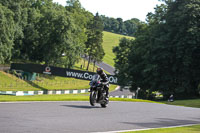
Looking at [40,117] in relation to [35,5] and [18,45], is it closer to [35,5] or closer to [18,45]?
[18,45]

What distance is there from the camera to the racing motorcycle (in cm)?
1675

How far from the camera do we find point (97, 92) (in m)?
17.3

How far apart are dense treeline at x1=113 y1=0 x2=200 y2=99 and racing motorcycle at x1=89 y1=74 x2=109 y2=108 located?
87.0ft

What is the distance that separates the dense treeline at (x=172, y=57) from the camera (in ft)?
140

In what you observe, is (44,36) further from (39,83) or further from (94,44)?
(94,44)

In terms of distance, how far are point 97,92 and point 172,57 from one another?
2855 cm

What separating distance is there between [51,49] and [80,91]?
1407 cm

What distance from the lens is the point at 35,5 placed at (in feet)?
292

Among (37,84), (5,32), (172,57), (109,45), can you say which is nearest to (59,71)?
(37,84)

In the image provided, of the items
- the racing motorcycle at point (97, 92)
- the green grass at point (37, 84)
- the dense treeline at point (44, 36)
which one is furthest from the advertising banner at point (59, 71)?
the racing motorcycle at point (97, 92)

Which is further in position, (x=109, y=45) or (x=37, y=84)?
(x=109, y=45)

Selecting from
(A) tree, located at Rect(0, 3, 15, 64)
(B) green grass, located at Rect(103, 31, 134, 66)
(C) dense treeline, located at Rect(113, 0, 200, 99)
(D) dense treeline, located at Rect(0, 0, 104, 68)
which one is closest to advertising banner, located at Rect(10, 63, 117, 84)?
(A) tree, located at Rect(0, 3, 15, 64)

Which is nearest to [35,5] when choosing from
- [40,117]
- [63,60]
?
[63,60]

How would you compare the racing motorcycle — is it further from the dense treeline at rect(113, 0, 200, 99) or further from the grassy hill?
the grassy hill
